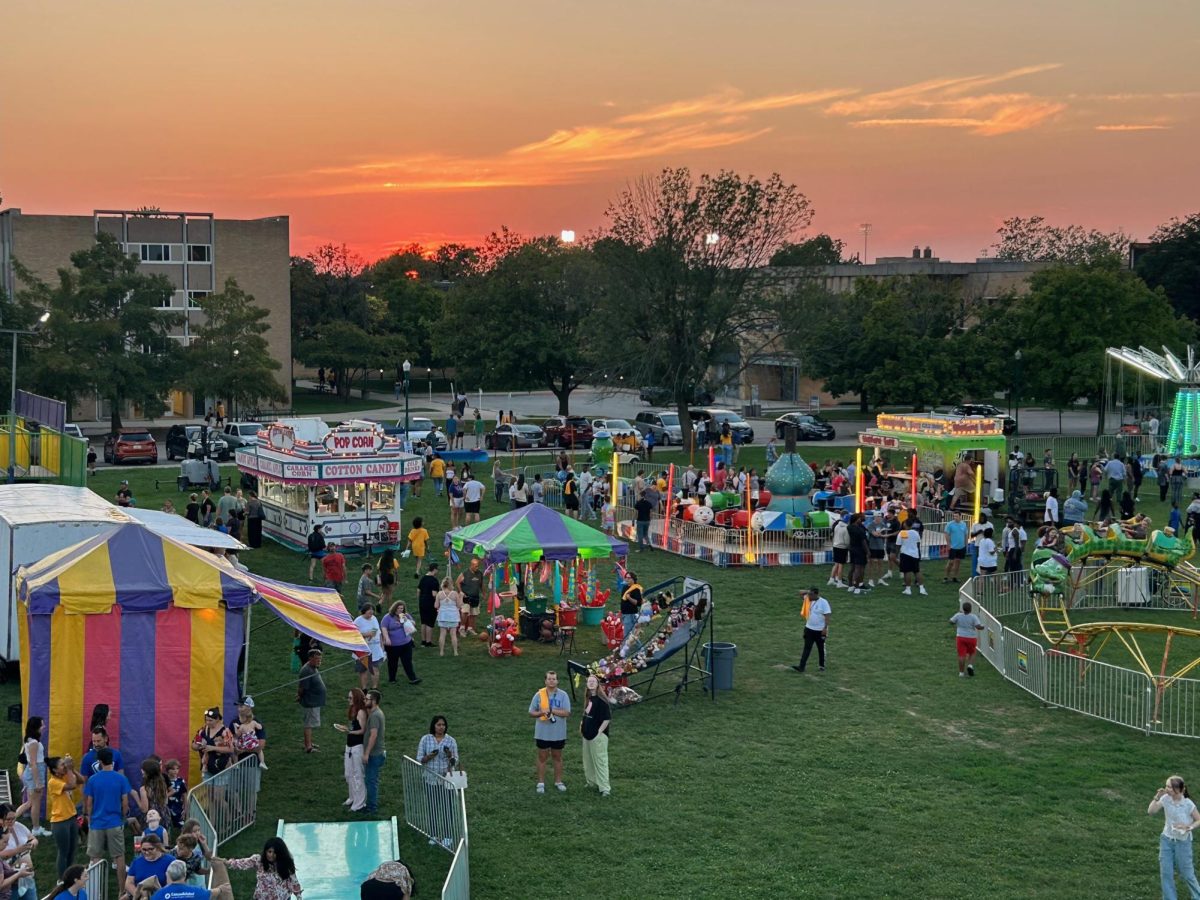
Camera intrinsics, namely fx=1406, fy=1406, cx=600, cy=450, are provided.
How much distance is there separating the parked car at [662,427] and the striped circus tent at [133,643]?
4003cm

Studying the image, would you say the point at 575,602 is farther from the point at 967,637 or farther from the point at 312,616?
the point at 312,616

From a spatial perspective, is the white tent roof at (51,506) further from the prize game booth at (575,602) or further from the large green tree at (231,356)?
the large green tree at (231,356)

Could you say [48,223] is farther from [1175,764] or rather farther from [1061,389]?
[1175,764]

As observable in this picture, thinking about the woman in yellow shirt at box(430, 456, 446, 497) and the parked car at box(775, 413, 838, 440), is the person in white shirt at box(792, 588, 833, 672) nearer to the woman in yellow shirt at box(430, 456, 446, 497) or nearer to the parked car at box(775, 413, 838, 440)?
the woman in yellow shirt at box(430, 456, 446, 497)

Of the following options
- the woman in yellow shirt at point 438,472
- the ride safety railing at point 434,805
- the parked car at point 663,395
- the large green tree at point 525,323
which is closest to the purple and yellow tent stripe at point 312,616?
the ride safety railing at point 434,805

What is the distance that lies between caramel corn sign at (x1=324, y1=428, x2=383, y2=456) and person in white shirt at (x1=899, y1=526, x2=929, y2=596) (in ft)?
37.3

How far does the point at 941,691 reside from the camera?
19469 millimetres

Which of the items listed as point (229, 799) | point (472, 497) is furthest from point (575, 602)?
point (229, 799)

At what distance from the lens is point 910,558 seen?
26297 mm

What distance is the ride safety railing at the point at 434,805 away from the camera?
13477mm

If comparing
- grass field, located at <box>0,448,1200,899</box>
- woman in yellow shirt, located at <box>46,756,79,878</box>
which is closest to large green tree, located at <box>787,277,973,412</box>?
grass field, located at <box>0,448,1200,899</box>

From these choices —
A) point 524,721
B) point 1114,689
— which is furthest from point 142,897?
point 1114,689

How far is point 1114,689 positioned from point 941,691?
228cm

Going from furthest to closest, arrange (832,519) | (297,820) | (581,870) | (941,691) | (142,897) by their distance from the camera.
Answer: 1. (832,519)
2. (941,691)
3. (297,820)
4. (581,870)
5. (142,897)
